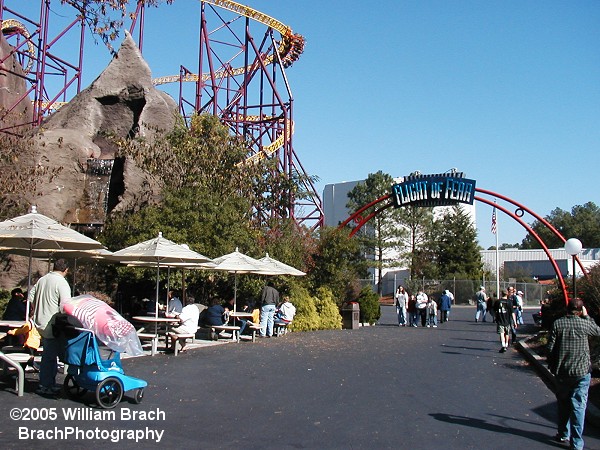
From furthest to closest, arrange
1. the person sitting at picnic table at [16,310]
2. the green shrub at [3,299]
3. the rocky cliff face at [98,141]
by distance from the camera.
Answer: the rocky cliff face at [98,141], the green shrub at [3,299], the person sitting at picnic table at [16,310]

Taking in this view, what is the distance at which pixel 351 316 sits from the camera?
24.6 meters

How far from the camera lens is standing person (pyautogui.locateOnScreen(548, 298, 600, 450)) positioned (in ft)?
23.2

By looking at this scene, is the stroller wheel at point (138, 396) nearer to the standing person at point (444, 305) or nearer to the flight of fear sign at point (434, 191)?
the flight of fear sign at point (434, 191)

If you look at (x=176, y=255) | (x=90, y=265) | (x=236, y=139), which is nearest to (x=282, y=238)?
(x=236, y=139)

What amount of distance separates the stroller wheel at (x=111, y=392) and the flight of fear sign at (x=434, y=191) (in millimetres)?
21522

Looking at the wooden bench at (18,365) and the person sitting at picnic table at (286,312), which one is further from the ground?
the person sitting at picnic table at (286,312)

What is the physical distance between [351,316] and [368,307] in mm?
2581

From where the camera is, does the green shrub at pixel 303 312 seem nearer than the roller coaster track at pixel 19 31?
Yes

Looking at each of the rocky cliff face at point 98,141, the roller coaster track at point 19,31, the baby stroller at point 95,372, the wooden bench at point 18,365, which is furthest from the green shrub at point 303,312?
the roller coaster track at point 19,31

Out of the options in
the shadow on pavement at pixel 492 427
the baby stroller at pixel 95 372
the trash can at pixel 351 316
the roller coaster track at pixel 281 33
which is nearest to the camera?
the shadow on pavement at pixel 492 427

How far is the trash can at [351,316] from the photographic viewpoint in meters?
24.6

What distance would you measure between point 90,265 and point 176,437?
17451mm

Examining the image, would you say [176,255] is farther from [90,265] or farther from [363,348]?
[90,265]

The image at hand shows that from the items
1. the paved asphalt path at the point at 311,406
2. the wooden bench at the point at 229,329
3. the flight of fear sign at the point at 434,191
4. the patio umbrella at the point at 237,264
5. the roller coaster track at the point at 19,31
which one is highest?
the roller coaster track at the point at 19,31
